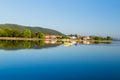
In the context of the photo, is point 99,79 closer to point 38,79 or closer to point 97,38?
point 38,79

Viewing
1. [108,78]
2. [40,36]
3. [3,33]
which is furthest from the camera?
[40,36]

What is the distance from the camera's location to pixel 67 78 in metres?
9.02

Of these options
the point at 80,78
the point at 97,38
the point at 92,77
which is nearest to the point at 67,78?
the point at 80,78

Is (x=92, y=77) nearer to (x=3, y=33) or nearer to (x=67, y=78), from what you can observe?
(x=67, y=78)

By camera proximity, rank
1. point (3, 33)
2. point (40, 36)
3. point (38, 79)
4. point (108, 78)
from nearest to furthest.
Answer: point (38, 79)
point (108, 78)
point (3, 33)
point (40, 36)

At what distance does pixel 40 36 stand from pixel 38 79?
71889 millimetres

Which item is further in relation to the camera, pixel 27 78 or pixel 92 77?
pixel 92 77

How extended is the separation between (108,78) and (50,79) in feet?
8.28

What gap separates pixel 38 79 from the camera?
28.3ft

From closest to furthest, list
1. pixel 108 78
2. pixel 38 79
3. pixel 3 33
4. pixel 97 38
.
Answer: pixel 38 79
pixel 108 78
pixel 3 33
pixel 97 38

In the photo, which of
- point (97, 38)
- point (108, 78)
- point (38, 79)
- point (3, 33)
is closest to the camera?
point (38, 79)

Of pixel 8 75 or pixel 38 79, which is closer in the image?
pixel 38 79

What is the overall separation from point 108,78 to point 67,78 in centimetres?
180

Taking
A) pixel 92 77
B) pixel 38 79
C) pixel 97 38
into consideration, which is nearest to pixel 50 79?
pixel 38 79
